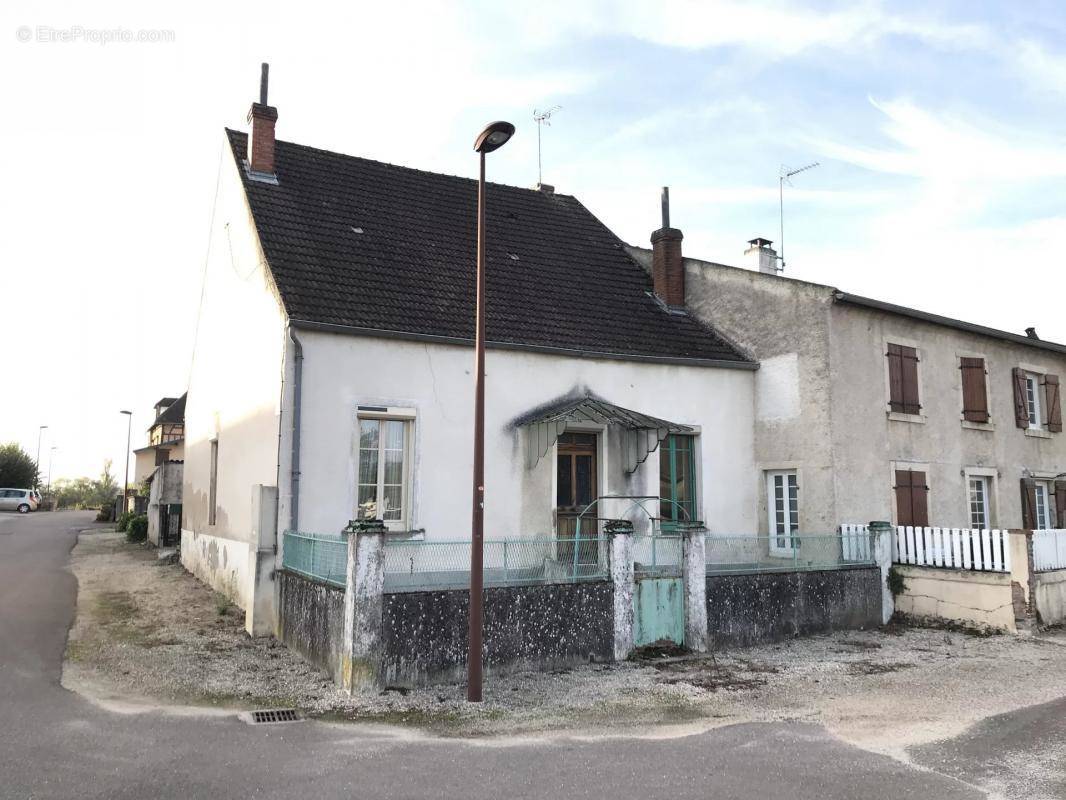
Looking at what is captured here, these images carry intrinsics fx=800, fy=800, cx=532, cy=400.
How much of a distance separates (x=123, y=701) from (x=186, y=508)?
35.1 ft

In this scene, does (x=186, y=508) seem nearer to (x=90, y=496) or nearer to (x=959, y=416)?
(x=959, y=416)

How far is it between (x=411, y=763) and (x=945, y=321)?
12966mm

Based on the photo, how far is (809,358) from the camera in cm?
1384

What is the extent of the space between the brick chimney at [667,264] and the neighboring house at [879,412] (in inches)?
9.8

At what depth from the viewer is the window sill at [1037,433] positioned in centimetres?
1659

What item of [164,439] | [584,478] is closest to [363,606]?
[584,478]

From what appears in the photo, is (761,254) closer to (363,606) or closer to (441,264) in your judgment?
(441,264)

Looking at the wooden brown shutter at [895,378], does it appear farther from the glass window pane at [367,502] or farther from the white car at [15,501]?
the white car at [15,501]

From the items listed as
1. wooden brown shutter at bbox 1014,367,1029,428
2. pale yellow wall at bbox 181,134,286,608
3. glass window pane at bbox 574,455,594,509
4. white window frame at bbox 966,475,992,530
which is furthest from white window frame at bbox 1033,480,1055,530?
pale yellow wall at bbox 181,134,286,608

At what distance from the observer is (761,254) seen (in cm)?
1817

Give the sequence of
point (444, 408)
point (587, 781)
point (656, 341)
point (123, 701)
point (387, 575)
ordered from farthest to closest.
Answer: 1. point (656, 341)
2. point (444, 408)
3. point (387, 575)
4. point (123, 701)
5. point (587, 781)

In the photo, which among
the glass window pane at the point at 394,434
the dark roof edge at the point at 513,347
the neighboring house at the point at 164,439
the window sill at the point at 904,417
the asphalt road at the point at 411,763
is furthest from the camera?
the neighboring house at the point at 164,439

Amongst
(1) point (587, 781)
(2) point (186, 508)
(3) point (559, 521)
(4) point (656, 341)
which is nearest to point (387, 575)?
(1) point (587, 781)

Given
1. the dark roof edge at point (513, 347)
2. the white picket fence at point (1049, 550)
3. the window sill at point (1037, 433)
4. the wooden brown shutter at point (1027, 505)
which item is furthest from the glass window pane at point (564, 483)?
the window sill at point (1037, 433)
